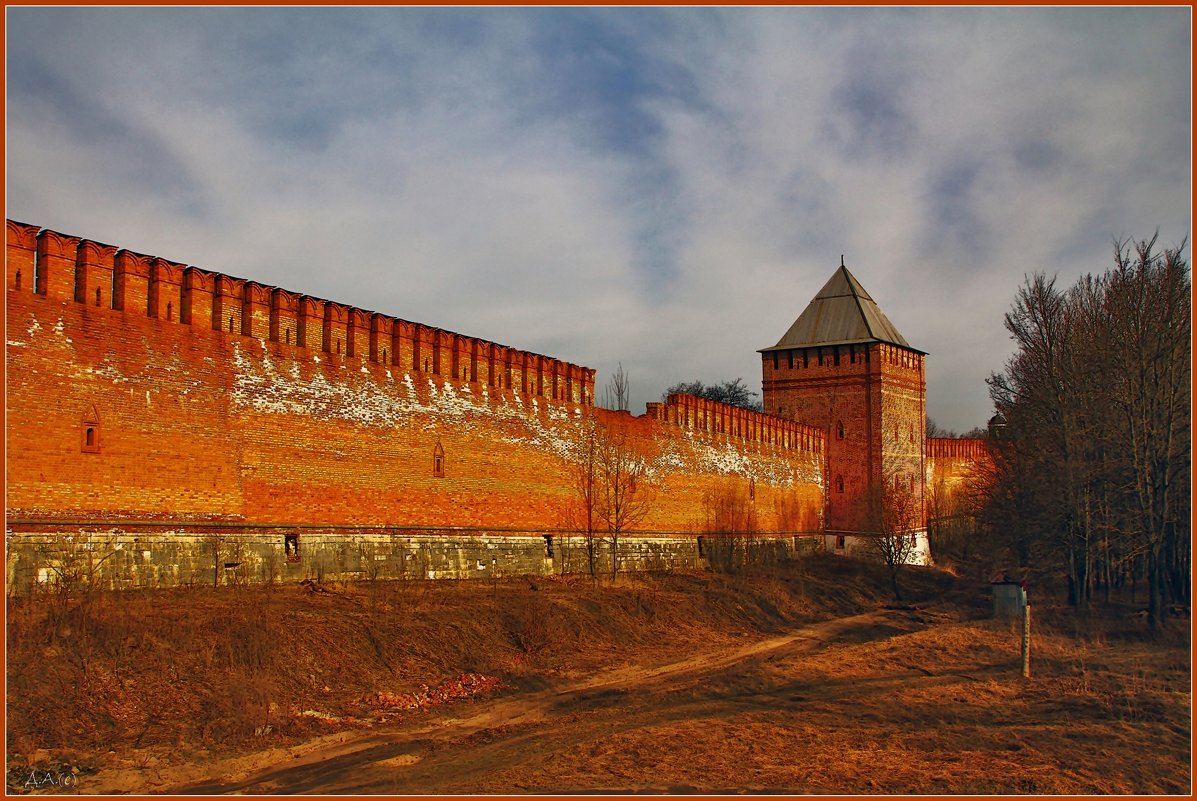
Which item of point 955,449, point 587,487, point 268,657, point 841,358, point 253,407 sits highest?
point 841,358

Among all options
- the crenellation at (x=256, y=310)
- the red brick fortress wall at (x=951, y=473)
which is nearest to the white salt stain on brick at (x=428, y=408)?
the crenellation at (x=256, y=310)

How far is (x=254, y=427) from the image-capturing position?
49.4ft

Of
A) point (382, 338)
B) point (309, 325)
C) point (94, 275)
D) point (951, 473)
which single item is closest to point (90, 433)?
point (94, 275)

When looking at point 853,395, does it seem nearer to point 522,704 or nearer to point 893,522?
point 893,522

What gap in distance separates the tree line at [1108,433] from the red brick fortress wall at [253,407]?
1212 centimetres

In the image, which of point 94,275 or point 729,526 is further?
point 729,526

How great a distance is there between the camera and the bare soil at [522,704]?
955 centimetres

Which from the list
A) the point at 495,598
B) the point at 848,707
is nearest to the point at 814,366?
the point at 495,598

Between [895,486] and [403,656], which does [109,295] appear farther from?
[895,486]

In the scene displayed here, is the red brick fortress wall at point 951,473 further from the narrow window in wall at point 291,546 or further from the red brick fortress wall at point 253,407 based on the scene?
the narrow window in wall at point 291,546

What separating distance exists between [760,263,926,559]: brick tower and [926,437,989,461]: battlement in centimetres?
305

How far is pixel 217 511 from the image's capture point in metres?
14.2

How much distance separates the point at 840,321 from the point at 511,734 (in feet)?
90.5

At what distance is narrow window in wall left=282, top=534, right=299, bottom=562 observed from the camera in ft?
50.1
